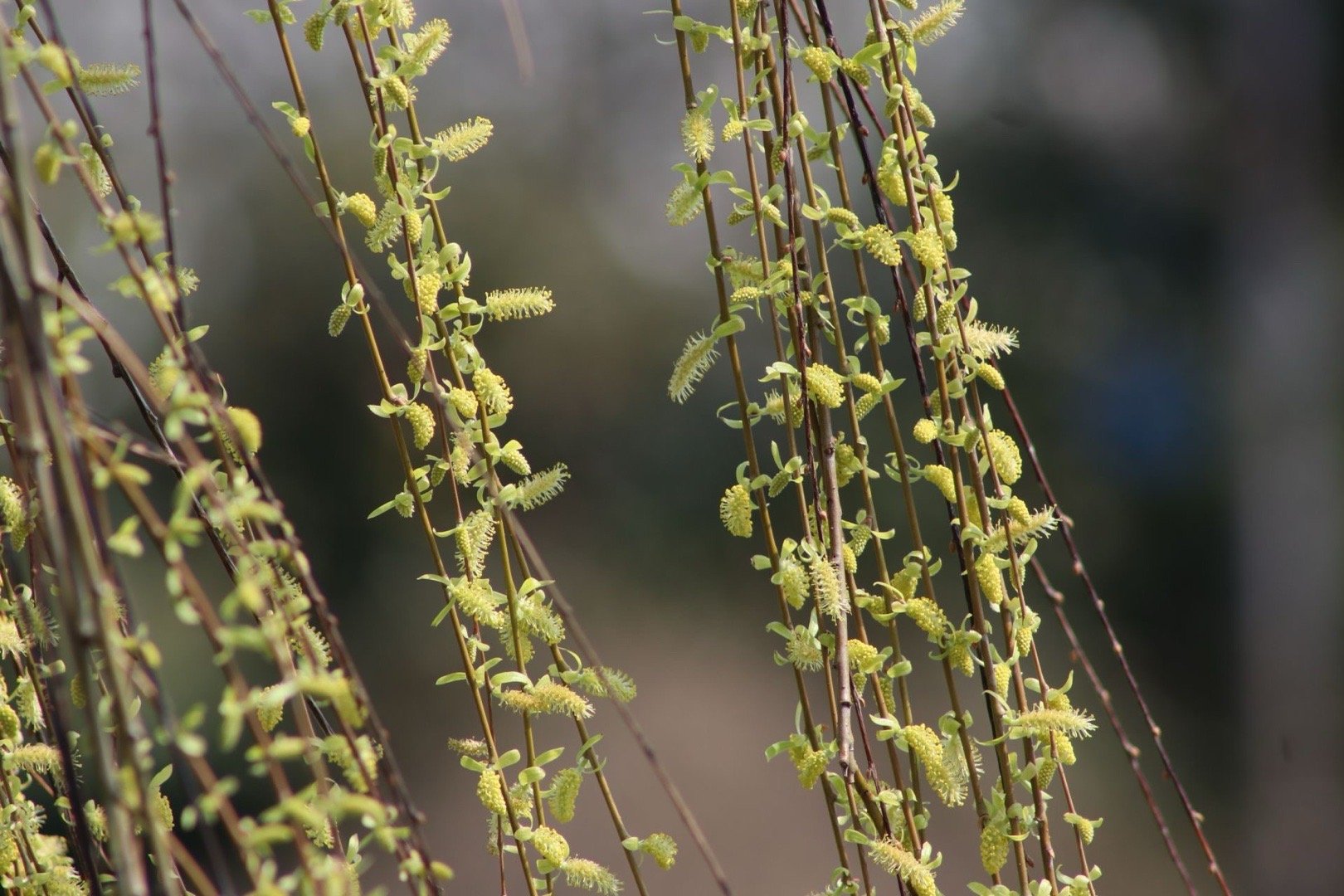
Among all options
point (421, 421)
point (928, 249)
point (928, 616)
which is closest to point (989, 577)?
point (928, 616)

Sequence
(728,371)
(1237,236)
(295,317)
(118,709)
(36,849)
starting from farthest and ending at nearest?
(1237,236)
(295,317)
(728,371)
(36,849)
(118,709)

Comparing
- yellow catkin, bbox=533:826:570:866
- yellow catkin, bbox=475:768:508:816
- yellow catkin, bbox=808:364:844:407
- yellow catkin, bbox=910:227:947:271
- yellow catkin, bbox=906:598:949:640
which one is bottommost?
yellow catkin, bbox=533:826:570:866

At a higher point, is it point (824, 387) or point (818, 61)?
point (818, 61)

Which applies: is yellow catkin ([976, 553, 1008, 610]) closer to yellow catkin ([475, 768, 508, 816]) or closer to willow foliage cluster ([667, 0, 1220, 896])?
willow foliage cluster ([667, 0, 1220, 896])

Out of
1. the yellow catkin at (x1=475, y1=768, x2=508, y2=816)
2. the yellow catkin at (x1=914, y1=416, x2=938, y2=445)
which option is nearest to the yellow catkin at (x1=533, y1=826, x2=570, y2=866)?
the yellow catkin at (x1=475, y1=768, x2=508, y2=816)

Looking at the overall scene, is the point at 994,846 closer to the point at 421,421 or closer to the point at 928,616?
the point at 928,616

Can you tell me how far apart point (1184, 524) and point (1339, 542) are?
0.28 m

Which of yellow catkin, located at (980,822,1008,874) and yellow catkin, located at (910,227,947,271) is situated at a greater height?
yellow catkin, located at (910,227,947,271)

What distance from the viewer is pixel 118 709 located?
10.3 inches

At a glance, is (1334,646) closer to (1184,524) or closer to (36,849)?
(1184,524)

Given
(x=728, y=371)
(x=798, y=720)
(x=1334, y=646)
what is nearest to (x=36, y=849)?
(x=798, y=720)

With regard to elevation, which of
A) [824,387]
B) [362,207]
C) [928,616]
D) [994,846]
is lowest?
[994,846]

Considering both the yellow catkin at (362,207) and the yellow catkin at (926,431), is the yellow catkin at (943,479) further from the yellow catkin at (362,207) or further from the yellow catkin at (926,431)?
the yellow catkin at (362,207)

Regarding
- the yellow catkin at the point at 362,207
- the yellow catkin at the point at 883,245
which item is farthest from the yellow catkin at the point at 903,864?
the yellow catkin at the point at 362,207
